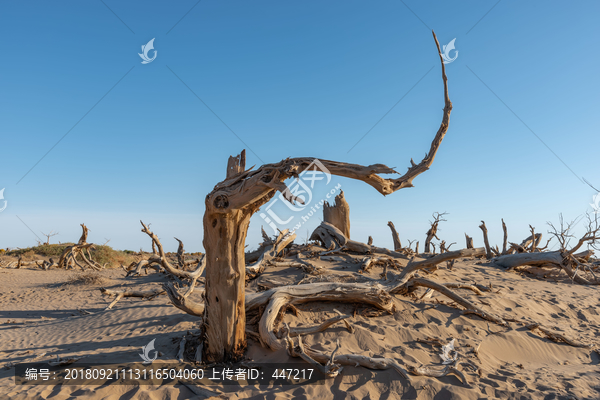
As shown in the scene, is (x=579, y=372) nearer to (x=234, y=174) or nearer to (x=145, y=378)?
(x=234, y=174)

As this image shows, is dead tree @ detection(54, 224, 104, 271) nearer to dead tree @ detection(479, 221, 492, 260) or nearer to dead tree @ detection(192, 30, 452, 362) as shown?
dead tree @ detection(192, 30, 452, 362)

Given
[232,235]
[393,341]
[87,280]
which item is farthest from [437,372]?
[87,280]

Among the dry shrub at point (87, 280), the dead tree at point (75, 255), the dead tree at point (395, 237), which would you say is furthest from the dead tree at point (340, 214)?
the dead tree at point (75, 255)

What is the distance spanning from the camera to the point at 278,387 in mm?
4066

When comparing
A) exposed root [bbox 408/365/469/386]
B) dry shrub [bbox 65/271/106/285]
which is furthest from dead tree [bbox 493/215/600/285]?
dry shrub [bbox 65/271/106/285]

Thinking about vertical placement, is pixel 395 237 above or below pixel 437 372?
above

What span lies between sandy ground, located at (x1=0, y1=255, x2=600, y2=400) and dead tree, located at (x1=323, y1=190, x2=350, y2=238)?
1732 millimetres

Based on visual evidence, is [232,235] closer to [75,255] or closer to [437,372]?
[437,372]

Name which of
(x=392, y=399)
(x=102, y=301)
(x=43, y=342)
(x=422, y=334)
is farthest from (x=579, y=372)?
(x=102, y=301)

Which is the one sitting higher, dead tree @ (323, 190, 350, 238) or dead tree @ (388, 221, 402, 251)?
dead tree @ (323, 190, 350, 238)

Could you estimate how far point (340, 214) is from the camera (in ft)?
35.6

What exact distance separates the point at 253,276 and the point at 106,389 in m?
4.69

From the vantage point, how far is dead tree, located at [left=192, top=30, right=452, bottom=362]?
13.7 feet

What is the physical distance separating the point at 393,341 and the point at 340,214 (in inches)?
239
